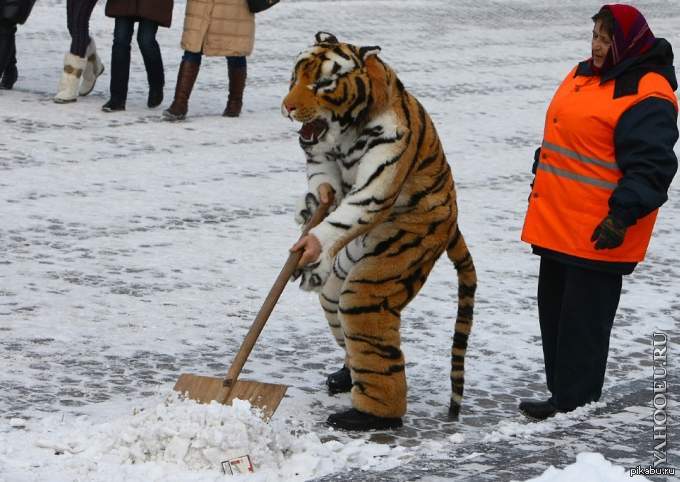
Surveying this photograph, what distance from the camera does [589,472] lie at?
4207mm

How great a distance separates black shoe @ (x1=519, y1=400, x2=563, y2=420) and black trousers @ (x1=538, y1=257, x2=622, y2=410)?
0.02 m

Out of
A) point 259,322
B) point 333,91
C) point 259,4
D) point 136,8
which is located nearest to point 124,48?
point 136,8

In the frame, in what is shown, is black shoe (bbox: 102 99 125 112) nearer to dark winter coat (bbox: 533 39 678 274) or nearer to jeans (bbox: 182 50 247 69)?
jeans (bbox: 182 50 247 69)

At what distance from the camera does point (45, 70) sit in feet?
43.0

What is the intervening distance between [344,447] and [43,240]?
328 cm

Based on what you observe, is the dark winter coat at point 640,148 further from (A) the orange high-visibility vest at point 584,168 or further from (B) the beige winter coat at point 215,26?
(B) the beige winter coat at point 215,26

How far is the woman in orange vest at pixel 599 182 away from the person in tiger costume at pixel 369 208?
359 millimetres

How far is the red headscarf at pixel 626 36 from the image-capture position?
198 inches

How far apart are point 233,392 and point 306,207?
0.78 meters

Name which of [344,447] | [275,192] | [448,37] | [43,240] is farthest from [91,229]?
[448,37]

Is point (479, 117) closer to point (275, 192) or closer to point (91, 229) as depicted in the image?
point (275, 192)

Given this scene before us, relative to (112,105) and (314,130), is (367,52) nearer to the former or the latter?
(314,130)

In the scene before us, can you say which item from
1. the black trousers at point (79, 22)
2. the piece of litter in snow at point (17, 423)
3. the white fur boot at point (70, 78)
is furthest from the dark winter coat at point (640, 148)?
the white fur boot at point (70, 78)

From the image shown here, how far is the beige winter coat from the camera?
1117cm
